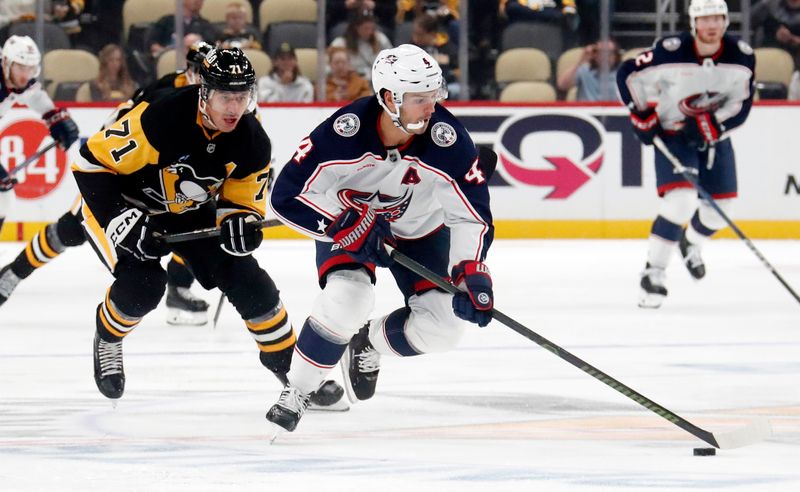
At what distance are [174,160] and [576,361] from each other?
1179 millimetres

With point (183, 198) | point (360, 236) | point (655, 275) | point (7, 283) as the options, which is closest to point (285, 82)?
point (655, 275)

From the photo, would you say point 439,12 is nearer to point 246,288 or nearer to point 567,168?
point 567,168

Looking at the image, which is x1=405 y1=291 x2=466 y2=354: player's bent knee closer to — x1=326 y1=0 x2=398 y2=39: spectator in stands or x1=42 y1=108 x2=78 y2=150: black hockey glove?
x1=42 y1=108 x2=78 y2=150: black hockey glove

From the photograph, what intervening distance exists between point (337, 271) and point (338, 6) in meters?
5.53

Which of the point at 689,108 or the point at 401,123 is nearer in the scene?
the point at 401,123

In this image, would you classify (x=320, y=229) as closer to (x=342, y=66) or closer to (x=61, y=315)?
(x=61, y=315)

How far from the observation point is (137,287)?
153 inches

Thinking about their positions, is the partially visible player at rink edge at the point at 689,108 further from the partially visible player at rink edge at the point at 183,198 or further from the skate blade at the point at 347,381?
the partially visible player at rink edge at the point at 183,198

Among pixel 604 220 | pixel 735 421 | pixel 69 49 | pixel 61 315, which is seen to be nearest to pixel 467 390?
pixel 735 421

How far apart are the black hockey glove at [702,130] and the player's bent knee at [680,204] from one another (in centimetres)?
21

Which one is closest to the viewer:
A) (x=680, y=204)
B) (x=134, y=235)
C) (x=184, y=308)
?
(x=134, y=235)

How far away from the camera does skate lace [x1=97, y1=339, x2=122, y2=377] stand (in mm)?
3971

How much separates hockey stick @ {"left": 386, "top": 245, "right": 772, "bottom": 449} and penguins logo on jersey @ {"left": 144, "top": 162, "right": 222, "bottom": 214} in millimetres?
596

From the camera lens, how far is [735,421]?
12.3 ft
